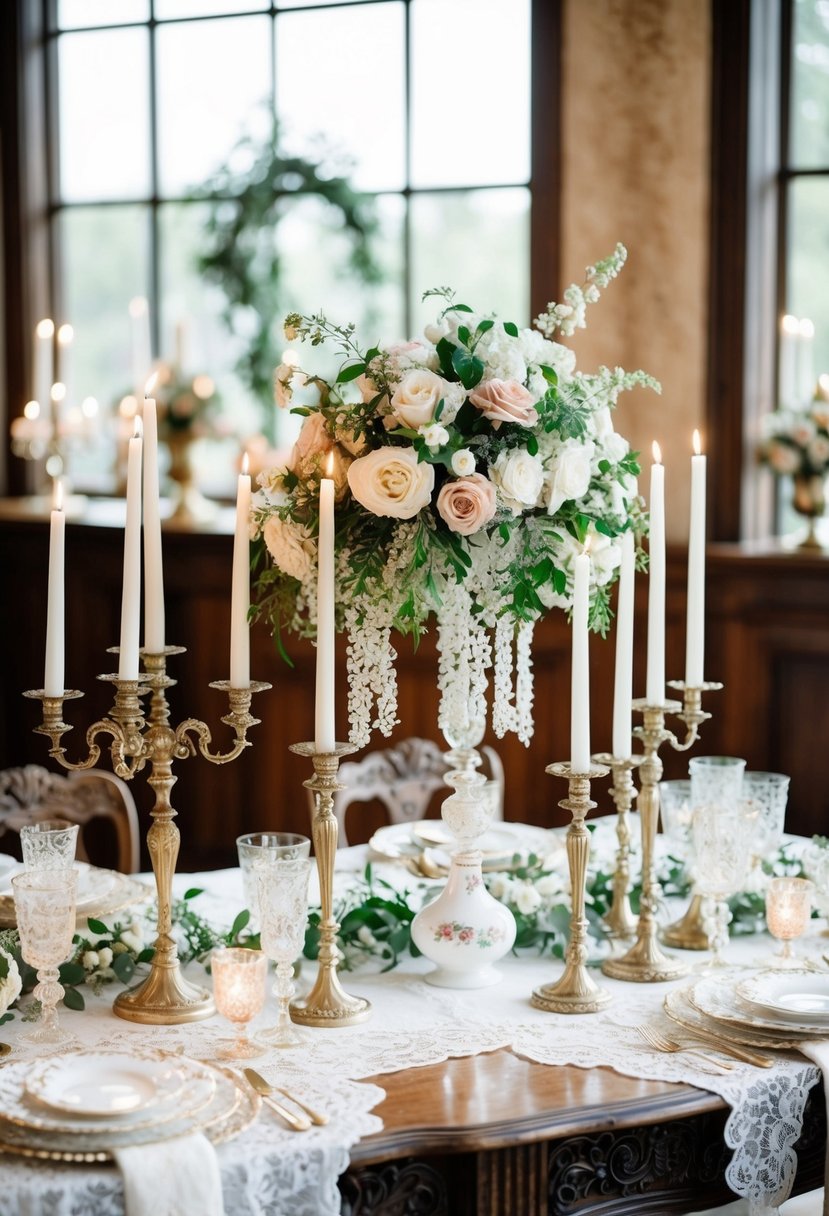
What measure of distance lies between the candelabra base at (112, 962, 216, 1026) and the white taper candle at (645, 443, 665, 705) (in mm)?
755

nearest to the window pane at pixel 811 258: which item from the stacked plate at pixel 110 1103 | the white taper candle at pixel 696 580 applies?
the white taper candle at pixel 696 580

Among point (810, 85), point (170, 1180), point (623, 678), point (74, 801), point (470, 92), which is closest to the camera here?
point (170, 1180)

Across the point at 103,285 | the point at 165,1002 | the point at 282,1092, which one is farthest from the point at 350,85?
the point at 282,1092

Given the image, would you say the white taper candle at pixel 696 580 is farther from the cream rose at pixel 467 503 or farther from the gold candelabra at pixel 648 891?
the cream rose at pixel 467 503

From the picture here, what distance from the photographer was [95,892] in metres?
2.41

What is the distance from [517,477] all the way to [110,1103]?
93cm

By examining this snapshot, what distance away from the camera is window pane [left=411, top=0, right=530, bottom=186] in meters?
4.50

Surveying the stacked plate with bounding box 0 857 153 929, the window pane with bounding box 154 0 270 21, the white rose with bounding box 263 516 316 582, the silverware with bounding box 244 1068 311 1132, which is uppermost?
the window pane with bounding box 154 0 270 21

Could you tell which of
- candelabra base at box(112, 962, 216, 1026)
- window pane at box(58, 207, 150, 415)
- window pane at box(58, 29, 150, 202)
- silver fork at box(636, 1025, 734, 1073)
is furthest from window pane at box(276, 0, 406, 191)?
silver fork at box(636, 1025, 734, 1073)

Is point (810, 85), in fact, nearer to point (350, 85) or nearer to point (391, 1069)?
point (350, 85)

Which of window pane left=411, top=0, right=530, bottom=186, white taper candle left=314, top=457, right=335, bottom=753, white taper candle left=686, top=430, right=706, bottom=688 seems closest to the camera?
white taper candle left=314, top=457, right=335, bottom=753

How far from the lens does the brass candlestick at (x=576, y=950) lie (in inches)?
81.6

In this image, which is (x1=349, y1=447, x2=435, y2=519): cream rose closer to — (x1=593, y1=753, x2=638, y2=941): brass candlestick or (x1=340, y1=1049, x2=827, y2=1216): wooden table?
(x1=593, y1=753, x2=638, y2=941): brass candlestick

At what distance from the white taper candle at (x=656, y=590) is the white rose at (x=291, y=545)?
1.58 ft
